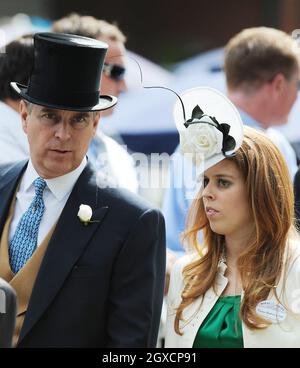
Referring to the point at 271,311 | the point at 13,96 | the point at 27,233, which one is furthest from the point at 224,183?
the point at 13,96

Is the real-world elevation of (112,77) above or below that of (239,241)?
above

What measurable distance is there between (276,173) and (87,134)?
60cm

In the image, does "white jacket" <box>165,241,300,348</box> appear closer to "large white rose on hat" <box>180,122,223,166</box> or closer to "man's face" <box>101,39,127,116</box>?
"large white rose on hat" <box>180,122,223,166</box>

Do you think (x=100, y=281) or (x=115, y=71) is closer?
(x=100, y=281)

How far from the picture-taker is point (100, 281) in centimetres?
258

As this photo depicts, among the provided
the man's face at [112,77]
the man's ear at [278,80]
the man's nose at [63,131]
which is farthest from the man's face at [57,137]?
the man's ear at [278,80]

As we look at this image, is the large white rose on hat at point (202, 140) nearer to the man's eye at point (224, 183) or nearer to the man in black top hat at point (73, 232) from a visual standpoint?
the man's eye at point (224, 183)

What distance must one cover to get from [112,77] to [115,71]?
0.03 metres

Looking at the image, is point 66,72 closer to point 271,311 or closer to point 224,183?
point 224,183

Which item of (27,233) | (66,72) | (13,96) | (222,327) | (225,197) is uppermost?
(66,72)

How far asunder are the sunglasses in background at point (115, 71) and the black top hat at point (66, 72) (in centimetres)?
75

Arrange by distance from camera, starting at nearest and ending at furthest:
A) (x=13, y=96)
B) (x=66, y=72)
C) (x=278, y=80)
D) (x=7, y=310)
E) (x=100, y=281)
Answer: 1. (x=7, y=310)
2. (x=100, y=281)
3. (x=66, y=72)
4. (x=13, y=96)
5. (x=278, y=80)

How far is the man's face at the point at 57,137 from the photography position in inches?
103
